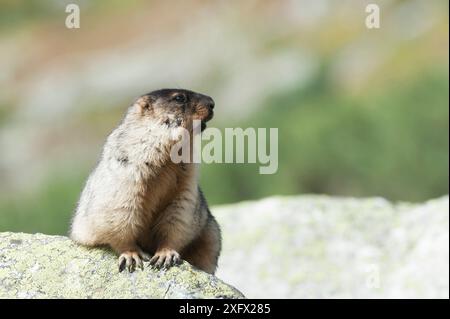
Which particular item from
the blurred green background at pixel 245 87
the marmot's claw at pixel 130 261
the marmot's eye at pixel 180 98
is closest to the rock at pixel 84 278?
the marmot's claw at pixel 130 261

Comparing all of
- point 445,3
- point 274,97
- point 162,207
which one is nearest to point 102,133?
point 274,97

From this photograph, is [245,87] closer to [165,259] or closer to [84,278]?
[165,259]

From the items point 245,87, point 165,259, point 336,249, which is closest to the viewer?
point 165,259

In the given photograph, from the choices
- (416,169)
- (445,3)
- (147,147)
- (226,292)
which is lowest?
(416,169)

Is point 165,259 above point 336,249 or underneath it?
above

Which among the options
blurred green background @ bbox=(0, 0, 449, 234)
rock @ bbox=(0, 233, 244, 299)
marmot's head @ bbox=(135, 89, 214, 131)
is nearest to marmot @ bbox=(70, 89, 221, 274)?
marmot's head @ bbox=(135, 89, 214, 131)

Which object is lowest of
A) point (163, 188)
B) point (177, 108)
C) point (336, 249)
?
point (336, 249)

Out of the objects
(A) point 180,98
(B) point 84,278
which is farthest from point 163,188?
(B) point 84,278

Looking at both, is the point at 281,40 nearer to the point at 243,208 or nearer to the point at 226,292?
the point at 243,208
